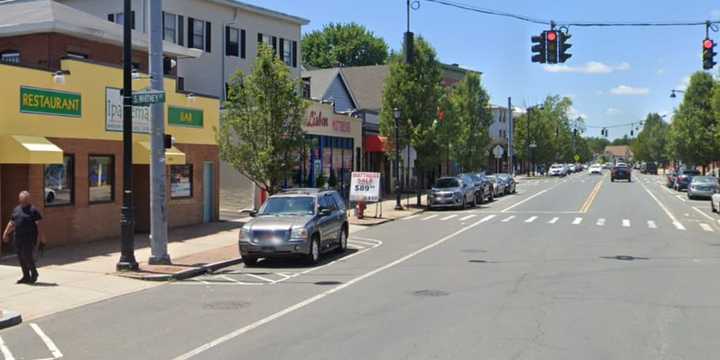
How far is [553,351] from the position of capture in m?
8.27

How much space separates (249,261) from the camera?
16.9 m

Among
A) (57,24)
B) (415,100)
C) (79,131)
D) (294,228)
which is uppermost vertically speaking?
(57,24)

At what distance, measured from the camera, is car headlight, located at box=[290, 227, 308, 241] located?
16.2 metres

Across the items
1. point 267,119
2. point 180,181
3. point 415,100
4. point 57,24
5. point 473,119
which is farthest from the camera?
point 473,119

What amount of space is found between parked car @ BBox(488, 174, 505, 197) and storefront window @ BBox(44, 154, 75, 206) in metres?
32.5

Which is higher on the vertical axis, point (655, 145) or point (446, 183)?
point (655, 145)

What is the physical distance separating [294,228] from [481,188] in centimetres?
2670

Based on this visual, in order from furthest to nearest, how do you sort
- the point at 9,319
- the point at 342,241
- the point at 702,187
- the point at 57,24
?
the point at 702,187, the point at 57,24, the point at 342,241, the point at 9,319

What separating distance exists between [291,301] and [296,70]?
33.6 meters

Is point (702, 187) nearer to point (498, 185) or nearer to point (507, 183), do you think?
point (498, 185)

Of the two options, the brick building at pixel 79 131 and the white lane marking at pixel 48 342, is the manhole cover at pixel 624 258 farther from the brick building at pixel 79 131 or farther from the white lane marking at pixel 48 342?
the brick building at pixel 79 131

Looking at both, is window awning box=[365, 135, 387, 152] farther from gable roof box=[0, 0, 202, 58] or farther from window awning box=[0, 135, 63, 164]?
window awning box=[0, 135, 63, 164]

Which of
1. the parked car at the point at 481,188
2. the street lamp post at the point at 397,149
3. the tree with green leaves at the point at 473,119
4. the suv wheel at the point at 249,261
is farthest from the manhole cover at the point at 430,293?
the tree with green leaves at the point at 473,119

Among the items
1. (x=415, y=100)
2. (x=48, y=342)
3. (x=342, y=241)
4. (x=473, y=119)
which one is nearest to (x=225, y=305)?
(x=48, y=342)
